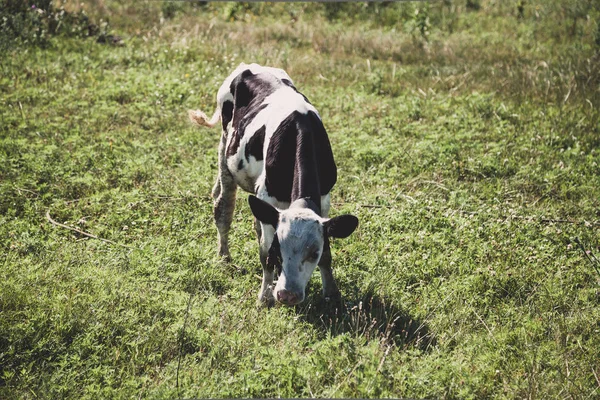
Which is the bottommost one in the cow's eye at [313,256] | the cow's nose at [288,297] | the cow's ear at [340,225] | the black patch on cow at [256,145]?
the cow's nose at [288,297]

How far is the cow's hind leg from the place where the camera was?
21.4 ft

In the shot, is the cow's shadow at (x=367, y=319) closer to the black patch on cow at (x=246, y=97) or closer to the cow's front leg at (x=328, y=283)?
the cow's front leg at (x=328, y=283)

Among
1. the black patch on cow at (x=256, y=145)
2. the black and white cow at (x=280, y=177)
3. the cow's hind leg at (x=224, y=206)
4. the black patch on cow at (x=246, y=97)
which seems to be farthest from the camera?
the cow's hind leg at (x=224, y=206)

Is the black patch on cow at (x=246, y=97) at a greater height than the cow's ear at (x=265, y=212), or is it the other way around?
the black patch on cow at (x=246, y=97)

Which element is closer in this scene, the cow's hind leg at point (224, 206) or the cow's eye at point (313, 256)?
the cow's eye at point (313, 256)

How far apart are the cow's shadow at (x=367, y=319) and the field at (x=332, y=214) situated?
0.03 meters

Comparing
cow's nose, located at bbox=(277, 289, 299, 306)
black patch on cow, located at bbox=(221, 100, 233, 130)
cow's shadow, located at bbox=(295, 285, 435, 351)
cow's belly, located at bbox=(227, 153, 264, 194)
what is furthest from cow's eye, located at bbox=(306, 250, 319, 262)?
black patch on cow, located at bbox=(221, 100, 233, 130)

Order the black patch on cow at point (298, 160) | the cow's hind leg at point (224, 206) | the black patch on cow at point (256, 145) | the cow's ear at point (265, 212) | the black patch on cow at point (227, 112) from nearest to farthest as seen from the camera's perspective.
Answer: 1. the cow's ear at point (265, 212)
2. the black patch on cow at point (298, 160)
3. the black patch on cow at point (256, 145)
4. the cow's hind leg at point (224, 206)
5. the black patch on cow at point (227, 112)

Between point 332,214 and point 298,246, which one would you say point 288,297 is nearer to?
point 298,246

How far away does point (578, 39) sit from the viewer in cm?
1446

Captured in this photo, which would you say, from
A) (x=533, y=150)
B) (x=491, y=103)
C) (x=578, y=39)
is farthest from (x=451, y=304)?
(x=578, y=39)

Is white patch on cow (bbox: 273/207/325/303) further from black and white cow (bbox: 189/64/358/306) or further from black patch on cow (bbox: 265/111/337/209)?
black patch on cow (bbox: 265/111/337/209)

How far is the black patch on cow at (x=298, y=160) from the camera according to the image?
5.13m

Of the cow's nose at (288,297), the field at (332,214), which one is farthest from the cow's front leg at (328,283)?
the cow's nose at (288,297)
